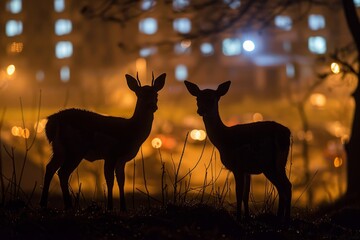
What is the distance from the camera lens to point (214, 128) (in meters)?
8.62

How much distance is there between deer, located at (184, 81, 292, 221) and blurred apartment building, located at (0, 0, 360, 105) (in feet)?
90.7

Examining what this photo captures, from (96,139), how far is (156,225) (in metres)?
1.42

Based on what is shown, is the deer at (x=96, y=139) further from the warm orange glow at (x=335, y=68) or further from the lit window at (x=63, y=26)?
the lit window at (x=63, y=26)

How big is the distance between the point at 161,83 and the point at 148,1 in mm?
7319

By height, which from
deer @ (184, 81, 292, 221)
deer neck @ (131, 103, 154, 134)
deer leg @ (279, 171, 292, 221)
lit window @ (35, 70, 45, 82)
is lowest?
deer leg @ (279, 171, 292, 221)

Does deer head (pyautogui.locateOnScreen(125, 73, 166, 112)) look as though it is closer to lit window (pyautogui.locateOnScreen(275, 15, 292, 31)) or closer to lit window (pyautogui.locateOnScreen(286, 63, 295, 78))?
lit window (pyautogui.locateOnScreen(275, 15, 292, 31))

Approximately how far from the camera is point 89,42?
181ft

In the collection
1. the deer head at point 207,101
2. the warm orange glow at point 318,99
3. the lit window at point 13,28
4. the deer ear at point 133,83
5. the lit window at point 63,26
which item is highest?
the lit window at point 63,26

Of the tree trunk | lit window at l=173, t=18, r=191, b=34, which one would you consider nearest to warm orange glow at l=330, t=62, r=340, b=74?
the tree trunk

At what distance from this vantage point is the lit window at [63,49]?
6169 centimetres

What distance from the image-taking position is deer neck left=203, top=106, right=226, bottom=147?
28.2ft

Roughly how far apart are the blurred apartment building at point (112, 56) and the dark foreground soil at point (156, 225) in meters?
28.0

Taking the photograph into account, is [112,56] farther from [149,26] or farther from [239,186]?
[239,186]

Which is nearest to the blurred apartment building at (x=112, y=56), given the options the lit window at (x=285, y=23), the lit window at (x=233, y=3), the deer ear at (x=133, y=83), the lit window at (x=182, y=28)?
the lit window at (x=182, y=28)
